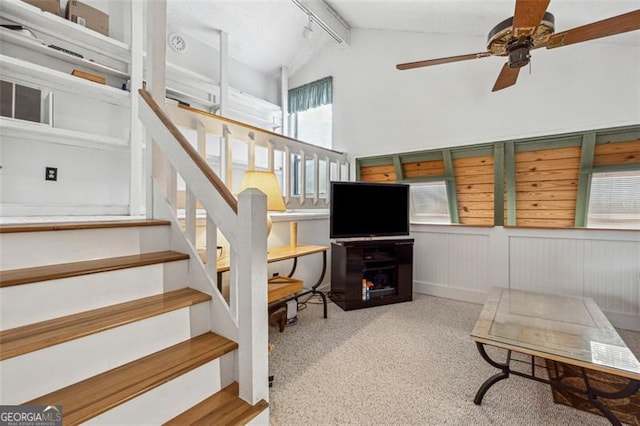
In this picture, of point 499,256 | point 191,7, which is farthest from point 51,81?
point 499,256

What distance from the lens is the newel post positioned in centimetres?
125

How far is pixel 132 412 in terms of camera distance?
3.40ft

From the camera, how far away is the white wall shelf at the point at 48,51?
2.35m

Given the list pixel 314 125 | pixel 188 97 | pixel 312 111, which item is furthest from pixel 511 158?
pixel 188 97

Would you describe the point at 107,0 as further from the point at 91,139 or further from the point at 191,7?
the point at 91,139

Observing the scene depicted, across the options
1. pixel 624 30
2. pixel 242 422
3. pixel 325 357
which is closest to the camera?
pixel 242 422

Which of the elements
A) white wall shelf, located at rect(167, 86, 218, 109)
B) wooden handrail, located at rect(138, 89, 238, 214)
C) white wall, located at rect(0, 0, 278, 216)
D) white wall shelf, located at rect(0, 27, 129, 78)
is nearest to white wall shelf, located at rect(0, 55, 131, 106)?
white wall, located at rect(0, 0, 278, 216)

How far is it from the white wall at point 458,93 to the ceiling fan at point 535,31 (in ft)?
4.88

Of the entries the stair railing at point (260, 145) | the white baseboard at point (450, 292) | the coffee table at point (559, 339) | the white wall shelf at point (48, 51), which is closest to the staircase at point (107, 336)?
the stair railing at point (260, 145)

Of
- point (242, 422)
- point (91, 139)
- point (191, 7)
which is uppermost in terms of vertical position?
point (191, 7)

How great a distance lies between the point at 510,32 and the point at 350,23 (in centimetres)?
306

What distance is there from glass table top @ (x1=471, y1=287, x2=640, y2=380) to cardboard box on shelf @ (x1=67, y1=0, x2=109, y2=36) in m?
4.16

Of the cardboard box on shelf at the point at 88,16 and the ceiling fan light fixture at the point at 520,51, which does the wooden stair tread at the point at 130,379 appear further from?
the cardboard box on shelf at the point at 88,16

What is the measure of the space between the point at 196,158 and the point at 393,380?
70.4 inches
